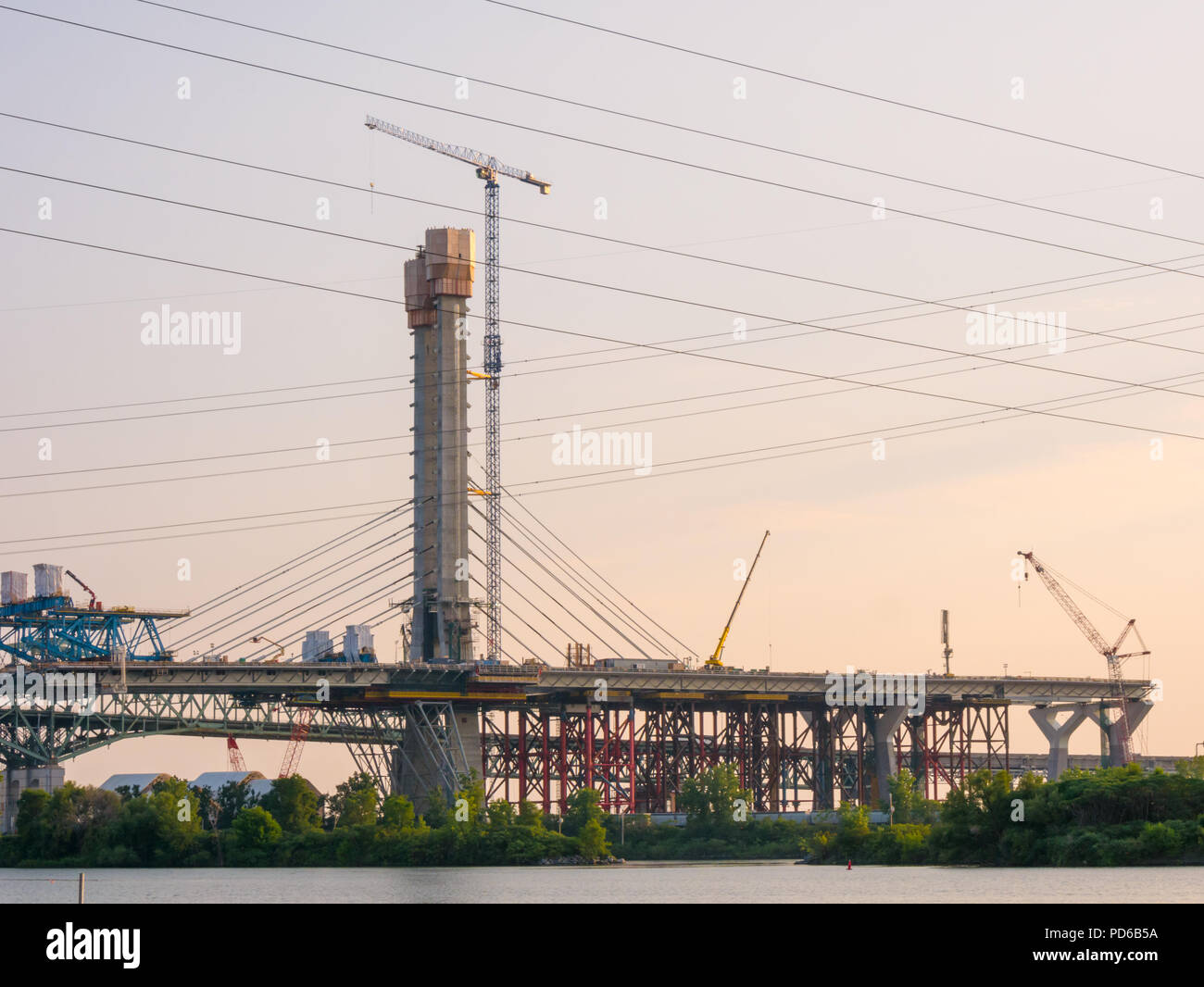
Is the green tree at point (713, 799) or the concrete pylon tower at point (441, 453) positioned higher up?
the concrete pylon tower at point (441, 453)

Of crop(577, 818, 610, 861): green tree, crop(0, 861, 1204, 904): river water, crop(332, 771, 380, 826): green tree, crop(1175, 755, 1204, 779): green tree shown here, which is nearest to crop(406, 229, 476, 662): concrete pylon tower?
crop(332, 771, 380, 826): green tree

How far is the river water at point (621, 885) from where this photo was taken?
3664 inches

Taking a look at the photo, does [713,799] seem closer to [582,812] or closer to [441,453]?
[582,812]

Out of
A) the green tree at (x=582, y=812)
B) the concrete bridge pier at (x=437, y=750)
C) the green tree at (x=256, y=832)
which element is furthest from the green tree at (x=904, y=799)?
the green tree at (x=256, y=832)

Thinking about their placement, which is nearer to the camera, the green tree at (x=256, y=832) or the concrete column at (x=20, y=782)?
the green tree at (x=256, y=832)

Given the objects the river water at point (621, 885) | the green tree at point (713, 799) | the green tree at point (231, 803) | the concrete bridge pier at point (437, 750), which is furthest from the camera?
the concrete bridge pier at point (437, 750)

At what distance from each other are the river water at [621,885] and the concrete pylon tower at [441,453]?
44.1 metres

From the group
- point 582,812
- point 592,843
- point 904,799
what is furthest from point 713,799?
point 592,843

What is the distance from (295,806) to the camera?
536ft

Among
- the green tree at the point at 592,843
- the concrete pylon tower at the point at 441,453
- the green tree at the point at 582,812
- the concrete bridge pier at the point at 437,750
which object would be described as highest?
the concrete pylon tower at the point at 441,453

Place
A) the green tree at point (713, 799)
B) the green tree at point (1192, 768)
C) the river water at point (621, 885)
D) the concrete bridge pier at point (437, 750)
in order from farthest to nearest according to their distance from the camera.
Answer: the concrete bridge pier at point (437, 750) < the green tree at point (713, 799) < the green tree at point (1192, 768) < the river water at point (621, 885)

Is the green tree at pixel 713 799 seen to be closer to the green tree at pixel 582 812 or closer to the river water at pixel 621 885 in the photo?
the green tree at pixel 582 812
